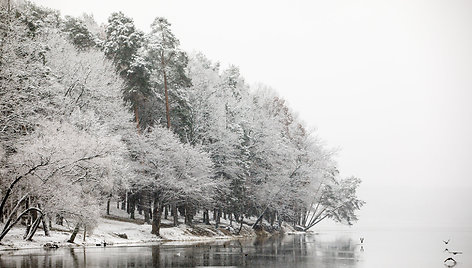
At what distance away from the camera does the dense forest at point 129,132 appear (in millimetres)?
34656

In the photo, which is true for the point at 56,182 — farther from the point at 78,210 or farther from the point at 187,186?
the point at 187,186

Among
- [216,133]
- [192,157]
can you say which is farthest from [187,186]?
[216,133]

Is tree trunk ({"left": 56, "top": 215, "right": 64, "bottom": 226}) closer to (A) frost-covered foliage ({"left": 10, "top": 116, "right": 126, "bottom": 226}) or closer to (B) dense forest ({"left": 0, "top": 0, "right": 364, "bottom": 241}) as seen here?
(B) dense forest ({"left": 0, "top": 0, "right": 364, "bottom": 241})

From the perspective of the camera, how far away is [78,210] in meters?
35.4

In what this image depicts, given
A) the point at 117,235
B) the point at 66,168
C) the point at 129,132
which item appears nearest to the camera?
the point at 66,168

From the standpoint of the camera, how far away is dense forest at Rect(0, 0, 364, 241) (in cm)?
3466

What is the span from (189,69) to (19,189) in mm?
36007

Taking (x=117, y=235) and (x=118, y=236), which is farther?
(x=117, y=235)

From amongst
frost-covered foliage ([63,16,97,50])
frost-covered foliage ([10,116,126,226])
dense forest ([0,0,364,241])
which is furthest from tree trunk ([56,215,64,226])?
frost-covered foliage ([63,16,97,50])

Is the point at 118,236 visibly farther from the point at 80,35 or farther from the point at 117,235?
the point at 80,35

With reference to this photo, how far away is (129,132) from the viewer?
2147 inches

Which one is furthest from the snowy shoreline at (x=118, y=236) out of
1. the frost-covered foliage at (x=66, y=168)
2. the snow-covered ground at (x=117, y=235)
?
the frost-covered foliage at (x=66, y=168)

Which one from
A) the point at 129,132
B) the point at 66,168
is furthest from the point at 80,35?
the point at 66,168

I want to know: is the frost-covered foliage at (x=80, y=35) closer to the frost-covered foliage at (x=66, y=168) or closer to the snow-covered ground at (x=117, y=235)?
the snow-covered ground at (x=117, y=235)
